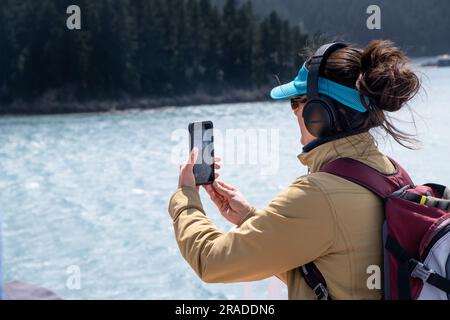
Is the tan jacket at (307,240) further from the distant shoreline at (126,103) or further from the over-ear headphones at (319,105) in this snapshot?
the distant shoreline at (126,103)

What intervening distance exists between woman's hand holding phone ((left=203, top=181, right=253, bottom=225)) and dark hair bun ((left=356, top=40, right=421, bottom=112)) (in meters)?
0.30

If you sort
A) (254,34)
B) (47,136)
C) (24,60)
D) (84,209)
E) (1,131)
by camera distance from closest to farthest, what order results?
(84,209)
(47,136)
(1,131)
(24,60)
(254,34)

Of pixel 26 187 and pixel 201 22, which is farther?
pixel 201 22

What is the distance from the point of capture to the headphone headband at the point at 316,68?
3.48ft

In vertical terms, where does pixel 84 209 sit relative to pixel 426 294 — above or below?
below

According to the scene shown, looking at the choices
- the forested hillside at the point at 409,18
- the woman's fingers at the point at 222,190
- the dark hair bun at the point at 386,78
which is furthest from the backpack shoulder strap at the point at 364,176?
the forested hillside at the point at 409,18

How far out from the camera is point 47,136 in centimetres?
2467

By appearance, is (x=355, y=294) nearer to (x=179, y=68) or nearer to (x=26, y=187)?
(x=26, y=187)

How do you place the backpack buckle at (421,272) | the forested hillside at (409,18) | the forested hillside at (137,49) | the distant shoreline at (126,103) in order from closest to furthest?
the backpack buckle at (421,272) → the forested hillside at (409,18) → the distant shoreline at (126,103) → the forested hillside at (137,49)

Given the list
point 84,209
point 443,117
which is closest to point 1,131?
point 84,209

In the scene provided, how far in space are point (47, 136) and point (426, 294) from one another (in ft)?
81.1

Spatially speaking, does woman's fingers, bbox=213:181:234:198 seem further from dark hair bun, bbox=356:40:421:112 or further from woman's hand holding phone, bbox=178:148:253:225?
dark hair bun, bbox=356:40:421:112

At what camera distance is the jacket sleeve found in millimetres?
981

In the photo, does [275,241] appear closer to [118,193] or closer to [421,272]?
[421,272]
